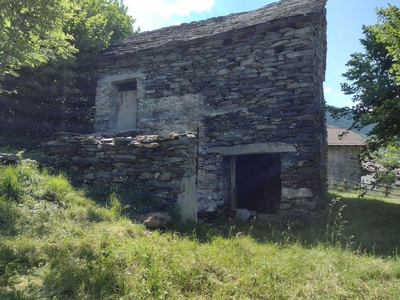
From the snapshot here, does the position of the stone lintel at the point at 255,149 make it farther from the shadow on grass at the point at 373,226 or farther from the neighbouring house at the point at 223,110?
the shadow on grass at the point at 373,226

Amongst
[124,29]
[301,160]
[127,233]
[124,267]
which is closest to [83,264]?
[124,267]

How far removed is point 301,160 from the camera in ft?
21.7

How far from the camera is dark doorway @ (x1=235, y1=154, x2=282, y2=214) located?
28.6 feet

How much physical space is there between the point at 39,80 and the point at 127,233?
8870 mm

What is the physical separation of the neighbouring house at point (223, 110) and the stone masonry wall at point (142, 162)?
0.02 metres

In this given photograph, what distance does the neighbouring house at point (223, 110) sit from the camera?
557cm

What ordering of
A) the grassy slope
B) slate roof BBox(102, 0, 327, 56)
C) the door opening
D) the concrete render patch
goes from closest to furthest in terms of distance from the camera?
the grassy slope, the concrete render patch, slate roof BBox(102, 0, 327, 56), the door opening

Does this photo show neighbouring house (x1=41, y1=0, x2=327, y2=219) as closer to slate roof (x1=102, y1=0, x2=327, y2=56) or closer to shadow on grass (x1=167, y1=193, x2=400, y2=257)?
slate roof (x1=102, y1=0, x2=327, y2=56)

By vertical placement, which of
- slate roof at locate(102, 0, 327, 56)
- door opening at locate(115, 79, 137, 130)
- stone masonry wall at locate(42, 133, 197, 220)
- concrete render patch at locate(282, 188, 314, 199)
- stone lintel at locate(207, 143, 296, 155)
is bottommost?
concrete render patch at locate(282, 188, 314, 199)

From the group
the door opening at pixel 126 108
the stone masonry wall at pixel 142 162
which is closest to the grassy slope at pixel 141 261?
the stone masonry wall at pixel 142 162

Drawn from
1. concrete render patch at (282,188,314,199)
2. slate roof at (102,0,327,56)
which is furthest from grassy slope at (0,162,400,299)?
slate roof at (102,0,327,56)

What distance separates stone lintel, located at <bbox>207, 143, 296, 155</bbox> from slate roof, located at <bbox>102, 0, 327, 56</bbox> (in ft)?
10.5

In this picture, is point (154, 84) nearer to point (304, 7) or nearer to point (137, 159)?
point (137, 159)

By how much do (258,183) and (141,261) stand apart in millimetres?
6728
